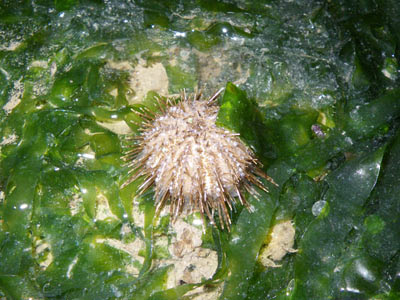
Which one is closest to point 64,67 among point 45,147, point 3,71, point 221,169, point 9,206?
point 3,71

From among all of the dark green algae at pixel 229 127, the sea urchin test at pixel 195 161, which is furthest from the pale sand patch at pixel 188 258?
the sea urchin test at pixel 195 161

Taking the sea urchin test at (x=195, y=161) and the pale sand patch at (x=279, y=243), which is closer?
the sea urchin test at (x=195, y=161)

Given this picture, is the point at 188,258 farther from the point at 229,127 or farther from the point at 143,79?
the point at 143,79

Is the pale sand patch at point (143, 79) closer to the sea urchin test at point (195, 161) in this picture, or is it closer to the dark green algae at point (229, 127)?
the dark green algae at point (229, 127)

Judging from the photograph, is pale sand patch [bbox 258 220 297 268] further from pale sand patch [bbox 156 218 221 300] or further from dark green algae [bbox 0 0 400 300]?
pale sand patch [bbox 156 218 221 300]

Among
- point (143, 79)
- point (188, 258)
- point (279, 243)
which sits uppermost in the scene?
point (143, 79)

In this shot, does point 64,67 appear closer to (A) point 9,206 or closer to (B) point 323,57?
(A) point 9,206

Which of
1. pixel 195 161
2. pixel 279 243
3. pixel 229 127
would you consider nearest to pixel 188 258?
pixel 279 243
